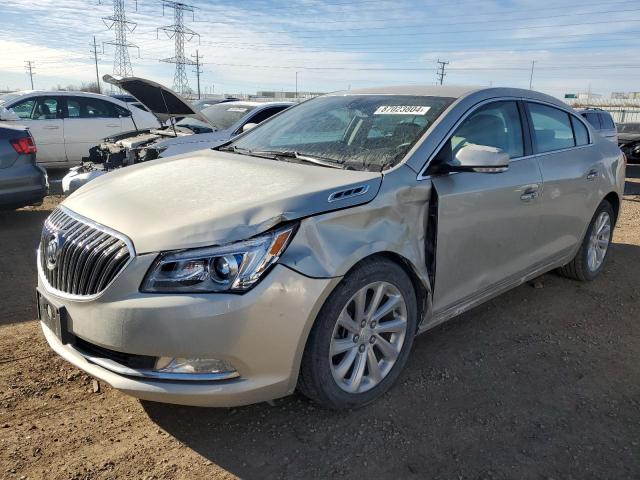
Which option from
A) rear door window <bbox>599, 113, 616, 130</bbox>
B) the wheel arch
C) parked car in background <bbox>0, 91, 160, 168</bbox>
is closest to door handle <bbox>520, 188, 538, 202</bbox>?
the wheel arch

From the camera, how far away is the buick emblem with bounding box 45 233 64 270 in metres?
2.63

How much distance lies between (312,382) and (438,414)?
75 centimetres

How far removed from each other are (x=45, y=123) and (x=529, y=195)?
8971 millimetres

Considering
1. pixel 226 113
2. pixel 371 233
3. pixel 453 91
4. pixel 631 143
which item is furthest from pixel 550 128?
pixel 631 143

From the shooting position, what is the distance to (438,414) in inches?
111

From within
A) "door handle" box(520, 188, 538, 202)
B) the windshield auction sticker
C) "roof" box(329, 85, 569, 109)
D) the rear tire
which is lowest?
the rear tire

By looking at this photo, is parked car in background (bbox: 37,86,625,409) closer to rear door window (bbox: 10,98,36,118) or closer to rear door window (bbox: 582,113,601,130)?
rear door window (bbox: 10,98,36,118)

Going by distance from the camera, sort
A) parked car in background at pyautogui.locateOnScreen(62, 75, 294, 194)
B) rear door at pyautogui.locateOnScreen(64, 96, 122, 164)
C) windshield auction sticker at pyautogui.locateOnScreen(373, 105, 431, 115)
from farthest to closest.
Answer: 1. rear door at pyautogui.locateOnScreen(64, 96, 122, 164)
2. parked car in background at pyautogui.locateOnScreen(62, 75, 294, 194)
3. windshield auction sticker at pyautogui.locateOnScreen(373, 105, 431, 115)

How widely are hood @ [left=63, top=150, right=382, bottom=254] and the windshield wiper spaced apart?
3.5 inches

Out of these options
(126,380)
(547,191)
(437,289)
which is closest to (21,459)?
(126,380)

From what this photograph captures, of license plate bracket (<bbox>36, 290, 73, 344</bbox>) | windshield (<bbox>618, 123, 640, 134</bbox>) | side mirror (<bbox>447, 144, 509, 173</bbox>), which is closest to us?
license plate bracket (<bbox>36, 290, 73, 344</bbox>)

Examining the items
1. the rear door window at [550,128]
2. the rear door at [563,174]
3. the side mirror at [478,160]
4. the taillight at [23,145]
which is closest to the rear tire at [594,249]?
the rear door at [563,174]

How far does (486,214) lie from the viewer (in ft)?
10.9

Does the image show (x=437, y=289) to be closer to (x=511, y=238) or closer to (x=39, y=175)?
(x=511, y=238)
